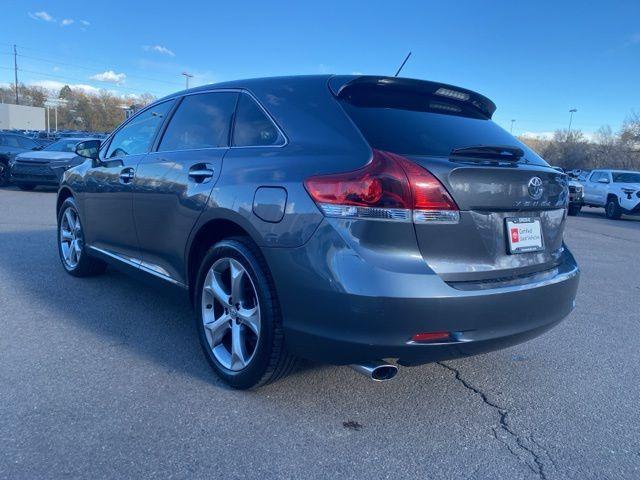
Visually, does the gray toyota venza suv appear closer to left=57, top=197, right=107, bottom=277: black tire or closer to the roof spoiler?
the roof spoiler

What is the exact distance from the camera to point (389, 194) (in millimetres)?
2346

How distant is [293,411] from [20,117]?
253 feet

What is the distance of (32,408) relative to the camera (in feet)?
8.92

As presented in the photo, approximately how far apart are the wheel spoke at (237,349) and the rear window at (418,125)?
4.25 feet

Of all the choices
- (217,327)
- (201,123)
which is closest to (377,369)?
(217,327)

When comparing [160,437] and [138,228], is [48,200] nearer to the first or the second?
[138,228]

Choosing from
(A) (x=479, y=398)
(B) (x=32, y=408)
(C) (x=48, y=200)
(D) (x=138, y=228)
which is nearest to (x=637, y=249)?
(A) (x=479, y=398)

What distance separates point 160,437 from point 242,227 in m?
1.10

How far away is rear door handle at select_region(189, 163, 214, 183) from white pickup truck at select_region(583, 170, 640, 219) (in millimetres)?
18465

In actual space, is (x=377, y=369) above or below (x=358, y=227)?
below

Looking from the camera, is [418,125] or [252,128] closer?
[418,125]

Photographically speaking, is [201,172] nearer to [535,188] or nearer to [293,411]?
[293,411]

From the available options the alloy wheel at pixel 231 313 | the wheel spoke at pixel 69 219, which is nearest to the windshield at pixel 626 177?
the wheel spoke at pixel 69 219

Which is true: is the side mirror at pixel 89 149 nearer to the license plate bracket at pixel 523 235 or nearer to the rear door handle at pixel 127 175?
the rear door handle at pixel 127 175
